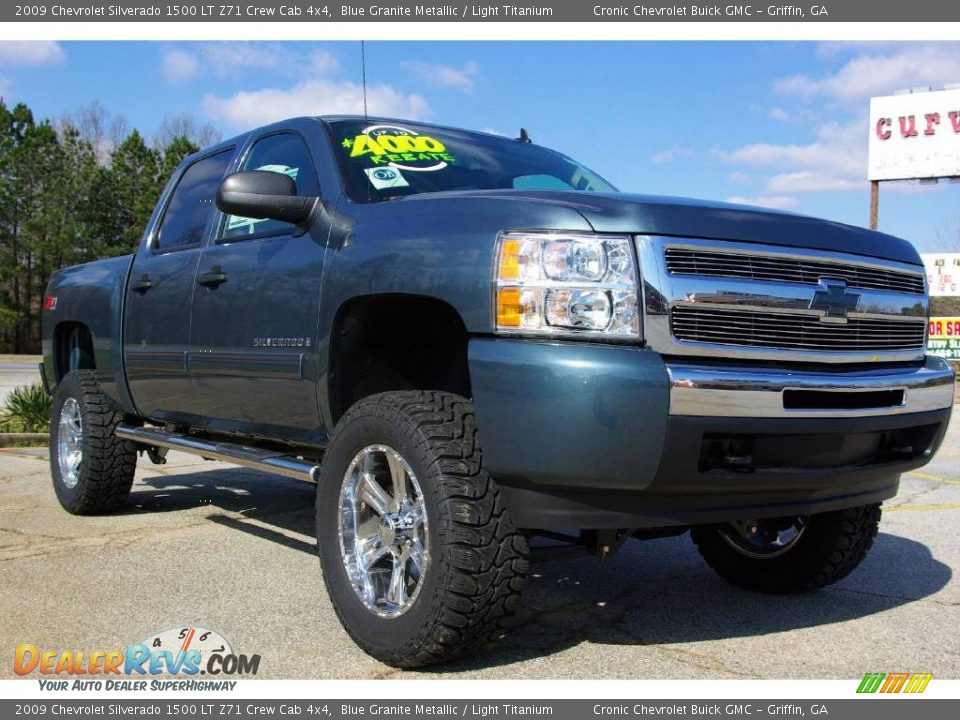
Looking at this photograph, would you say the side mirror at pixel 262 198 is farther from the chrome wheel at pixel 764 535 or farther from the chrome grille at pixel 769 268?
the chrome wheel at pixel 764 535

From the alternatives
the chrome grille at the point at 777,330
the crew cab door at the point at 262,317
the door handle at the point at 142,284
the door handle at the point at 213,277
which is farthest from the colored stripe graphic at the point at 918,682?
the door handle at the point at 142,284

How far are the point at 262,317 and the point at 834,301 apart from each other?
2.29 meters

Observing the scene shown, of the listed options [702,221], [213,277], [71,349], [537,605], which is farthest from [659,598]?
[71,349]

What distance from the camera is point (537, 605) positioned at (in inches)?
154

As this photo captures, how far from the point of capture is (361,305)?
355 centimetres

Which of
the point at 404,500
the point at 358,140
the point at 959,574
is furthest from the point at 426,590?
the point at 959,574

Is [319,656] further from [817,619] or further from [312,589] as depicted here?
[817,619]

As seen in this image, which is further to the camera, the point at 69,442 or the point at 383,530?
the point at 69,442

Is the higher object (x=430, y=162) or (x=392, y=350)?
(x=430, y=162)

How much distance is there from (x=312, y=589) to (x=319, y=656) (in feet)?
2.90

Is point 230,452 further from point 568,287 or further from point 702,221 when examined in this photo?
point 702,221

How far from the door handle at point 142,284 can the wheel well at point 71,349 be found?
1.03m

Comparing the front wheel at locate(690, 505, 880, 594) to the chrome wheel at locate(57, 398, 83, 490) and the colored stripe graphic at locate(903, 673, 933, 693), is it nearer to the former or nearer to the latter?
the colored stripe graphic at locate(903, 673, 933, 693)

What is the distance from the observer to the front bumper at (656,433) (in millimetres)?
2678
